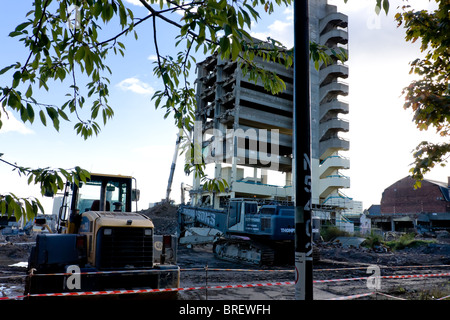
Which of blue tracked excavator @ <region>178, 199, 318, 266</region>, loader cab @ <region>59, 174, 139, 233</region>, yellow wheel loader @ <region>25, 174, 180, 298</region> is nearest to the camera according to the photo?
yellow wheel loader @ <region>25, 174, 180, 298</region>

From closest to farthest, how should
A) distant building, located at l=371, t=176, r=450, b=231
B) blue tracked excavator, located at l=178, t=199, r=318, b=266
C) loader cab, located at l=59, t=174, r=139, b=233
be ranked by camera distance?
loader cab, located at l=59, t=174, r=139, b=233 < blue tracked excavator, located at l=178, t=199, r=318, b=266 < distant building, located at l=371, t=176, r=450, b=231

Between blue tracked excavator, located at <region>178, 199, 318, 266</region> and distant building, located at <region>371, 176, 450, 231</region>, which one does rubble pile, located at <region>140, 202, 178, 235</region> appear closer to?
blue tracked excavator, located at <region>178, 199, 318, 266</region>

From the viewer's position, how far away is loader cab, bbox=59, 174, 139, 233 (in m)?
9.50

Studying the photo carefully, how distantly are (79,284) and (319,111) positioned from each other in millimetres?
59099

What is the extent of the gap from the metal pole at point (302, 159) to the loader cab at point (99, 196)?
21.0ft

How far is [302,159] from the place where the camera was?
166 inches

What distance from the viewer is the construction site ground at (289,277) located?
11266 millimetres

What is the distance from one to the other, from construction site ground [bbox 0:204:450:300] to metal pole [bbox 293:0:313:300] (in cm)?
462

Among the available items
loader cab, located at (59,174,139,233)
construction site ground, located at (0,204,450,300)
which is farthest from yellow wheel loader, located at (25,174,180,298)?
construction site ground, located at (0,204,450,300)

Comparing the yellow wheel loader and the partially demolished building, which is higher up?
the partially demolished building

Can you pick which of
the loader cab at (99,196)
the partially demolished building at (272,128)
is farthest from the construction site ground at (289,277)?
the partially demolished building at (272,128)

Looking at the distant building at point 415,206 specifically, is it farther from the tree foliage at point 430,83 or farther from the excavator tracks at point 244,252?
the tree foliage at point 430,83

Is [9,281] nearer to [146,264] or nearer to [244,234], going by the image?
[146,264]

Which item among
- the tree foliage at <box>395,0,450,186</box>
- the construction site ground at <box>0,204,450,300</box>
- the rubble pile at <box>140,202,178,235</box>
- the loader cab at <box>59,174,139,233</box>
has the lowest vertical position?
the construction site ground at <box>0,204,450,300</box>
